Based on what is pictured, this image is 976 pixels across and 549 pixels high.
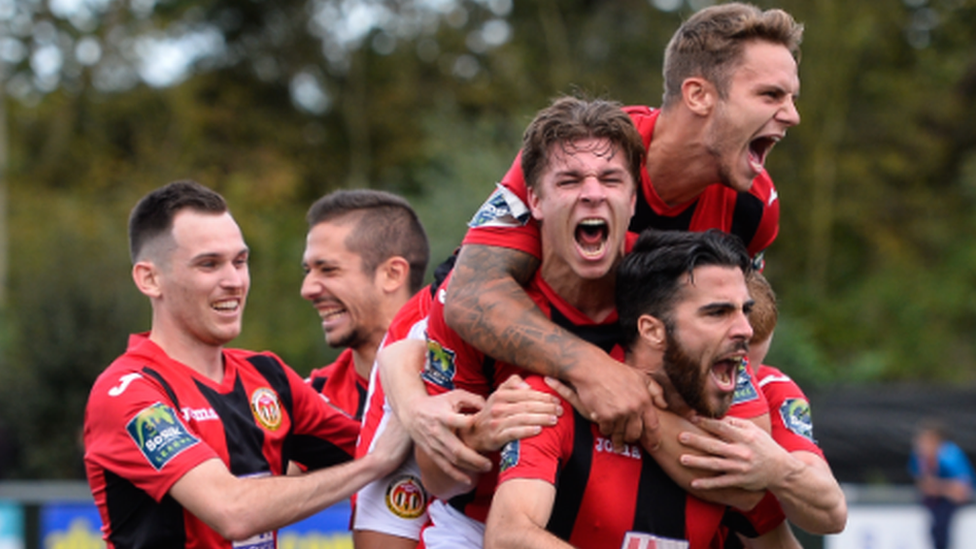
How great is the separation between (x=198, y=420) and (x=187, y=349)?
0.37m

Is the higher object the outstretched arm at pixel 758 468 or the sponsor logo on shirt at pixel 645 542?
the outstretched arm at pixel 758 468

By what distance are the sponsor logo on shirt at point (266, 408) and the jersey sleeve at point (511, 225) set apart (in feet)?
4.40

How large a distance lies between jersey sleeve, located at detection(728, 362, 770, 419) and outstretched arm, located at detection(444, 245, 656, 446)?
1.23 ft

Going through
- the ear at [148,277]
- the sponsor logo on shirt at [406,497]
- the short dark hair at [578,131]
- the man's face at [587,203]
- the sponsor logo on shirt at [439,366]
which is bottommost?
the sponsor logo on shirt at [406,497]

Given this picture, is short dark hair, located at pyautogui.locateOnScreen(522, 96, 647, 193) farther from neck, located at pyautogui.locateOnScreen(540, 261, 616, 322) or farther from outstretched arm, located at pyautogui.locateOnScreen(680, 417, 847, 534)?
outstretched arm, located at pyautogui.locateOnScreen(680, 417, 847, 534)

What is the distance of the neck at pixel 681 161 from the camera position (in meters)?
4.08

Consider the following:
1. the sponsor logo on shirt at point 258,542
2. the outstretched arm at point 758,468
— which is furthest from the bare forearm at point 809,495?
the sponsor logo on shirt at point 258,542

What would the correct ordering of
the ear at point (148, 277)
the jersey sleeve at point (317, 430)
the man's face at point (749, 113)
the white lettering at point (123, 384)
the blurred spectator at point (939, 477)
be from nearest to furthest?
the man's face at point (749, 113)
the white lettering at point (123, 384)
the ear at point (148, 277)
the jersey sleeve at point (317, 430)
the blurred spectator at point (939, 477)

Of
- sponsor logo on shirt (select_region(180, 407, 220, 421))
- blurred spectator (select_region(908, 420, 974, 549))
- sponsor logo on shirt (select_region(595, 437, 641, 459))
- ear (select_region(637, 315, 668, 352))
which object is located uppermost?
blurred spectator (select_region(908, 420, 974, 549))

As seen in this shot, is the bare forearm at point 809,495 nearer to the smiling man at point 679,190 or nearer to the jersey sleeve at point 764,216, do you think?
the smiling man at point 679,190

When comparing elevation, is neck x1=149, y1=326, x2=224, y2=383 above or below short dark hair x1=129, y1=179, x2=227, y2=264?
below

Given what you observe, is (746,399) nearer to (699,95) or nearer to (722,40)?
(699,95)

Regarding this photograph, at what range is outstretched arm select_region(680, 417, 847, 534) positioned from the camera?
361 centimetres

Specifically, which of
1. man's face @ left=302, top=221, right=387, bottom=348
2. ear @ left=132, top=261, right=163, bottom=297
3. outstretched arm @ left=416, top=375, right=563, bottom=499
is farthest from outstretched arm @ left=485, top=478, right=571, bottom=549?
man's face @ left=302, top=221, right=387, bottom=348
